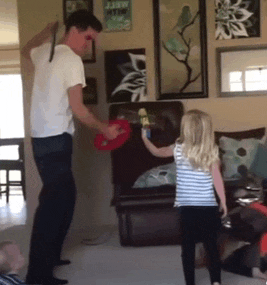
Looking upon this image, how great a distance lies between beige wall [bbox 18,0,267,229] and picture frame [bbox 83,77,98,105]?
5cm

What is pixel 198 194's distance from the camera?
2.64 m

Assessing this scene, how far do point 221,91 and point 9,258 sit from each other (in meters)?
2.82

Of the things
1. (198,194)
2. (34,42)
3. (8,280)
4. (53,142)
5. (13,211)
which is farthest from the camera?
(13,211)

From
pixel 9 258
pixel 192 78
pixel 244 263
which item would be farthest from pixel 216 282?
pixel 192 78

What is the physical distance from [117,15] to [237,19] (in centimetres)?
102

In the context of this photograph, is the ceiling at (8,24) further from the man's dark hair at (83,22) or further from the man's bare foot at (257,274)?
the man's bare foot at (257,274)

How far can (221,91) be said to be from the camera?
4.48 m

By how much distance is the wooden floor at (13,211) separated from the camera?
4.93 metres

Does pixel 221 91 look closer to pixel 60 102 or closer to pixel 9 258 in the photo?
pixel 60 102

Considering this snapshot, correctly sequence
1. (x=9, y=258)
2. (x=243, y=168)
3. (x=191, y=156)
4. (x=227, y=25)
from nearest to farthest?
(x=9, y=258), (x=191, y=156), (x=243, y=168), (x=227, y=25)

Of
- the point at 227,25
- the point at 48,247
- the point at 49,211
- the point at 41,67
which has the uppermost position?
the point at 227,25

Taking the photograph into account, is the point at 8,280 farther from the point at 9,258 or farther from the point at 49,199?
the point at 49,199

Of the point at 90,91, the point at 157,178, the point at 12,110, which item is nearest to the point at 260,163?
the point at 157,178

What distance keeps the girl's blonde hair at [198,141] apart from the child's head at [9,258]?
981 mm
